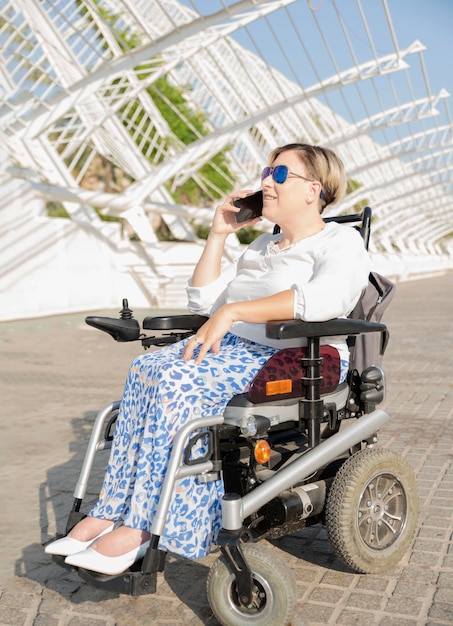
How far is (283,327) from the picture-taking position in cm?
254

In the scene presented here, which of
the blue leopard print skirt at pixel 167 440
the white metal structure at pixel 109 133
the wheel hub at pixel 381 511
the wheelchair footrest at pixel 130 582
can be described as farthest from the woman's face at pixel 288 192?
the white metal structure at pixel 109 133

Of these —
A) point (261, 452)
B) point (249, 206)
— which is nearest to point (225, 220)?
point (249, 206)

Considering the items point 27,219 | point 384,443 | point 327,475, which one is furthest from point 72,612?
point 27,219

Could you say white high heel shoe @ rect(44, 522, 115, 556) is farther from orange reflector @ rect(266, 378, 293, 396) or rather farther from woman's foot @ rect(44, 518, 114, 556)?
orange reflector @ rect(266, 378, 293, 396)

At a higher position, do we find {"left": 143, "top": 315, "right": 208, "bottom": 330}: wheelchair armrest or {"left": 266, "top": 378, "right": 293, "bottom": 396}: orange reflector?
{"left": 143, "top": 315, "right": 208, "bottom": 330}: wheelchair armrest

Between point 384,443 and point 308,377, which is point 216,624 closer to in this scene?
point 308,377

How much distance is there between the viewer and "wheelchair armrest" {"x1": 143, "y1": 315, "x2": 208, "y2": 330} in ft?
10.6

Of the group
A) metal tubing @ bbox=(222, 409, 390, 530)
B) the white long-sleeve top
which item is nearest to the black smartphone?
the white long-sleeve top

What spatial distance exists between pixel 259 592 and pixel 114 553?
475 mm

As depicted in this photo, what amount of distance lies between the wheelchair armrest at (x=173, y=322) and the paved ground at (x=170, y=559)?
951 millimetres

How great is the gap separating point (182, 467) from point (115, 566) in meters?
0.37

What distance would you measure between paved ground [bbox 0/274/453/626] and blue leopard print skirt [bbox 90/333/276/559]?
342 mm

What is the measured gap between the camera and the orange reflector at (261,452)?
8.63ft

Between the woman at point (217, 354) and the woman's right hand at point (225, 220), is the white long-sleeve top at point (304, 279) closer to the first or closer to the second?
the woman at point (217, 354)
